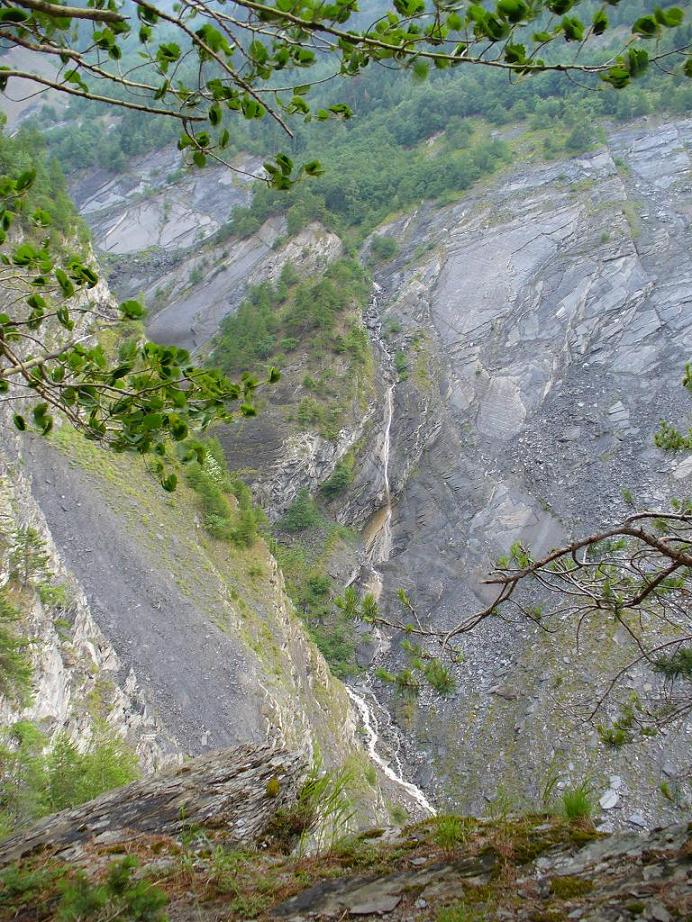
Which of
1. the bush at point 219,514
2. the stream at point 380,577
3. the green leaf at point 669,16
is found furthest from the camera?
the bush at point 219,514

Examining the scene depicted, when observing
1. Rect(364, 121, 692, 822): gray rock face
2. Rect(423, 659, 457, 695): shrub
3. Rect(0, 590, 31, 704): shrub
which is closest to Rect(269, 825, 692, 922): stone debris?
Rect(423, 659, 457, 695): shrub

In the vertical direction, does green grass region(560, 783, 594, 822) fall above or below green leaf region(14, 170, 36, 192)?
below

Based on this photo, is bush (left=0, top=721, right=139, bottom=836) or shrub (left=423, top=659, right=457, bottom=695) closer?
shrub (left=423, top=659, right=457, bottom=695)

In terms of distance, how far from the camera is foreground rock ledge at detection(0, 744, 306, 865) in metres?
4.60

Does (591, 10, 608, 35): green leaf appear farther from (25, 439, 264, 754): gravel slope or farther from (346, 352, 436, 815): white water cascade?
(346, 352, 436, 815): white water cascade

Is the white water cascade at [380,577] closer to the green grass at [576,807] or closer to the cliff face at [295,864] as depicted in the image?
the cliff face at [295,864]

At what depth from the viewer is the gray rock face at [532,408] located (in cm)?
1548

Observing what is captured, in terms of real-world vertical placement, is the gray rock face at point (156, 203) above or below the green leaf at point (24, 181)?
above

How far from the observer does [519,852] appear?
138 inches

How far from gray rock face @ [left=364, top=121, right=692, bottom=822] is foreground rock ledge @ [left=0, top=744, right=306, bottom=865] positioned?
408 inches

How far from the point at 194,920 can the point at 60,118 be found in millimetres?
78843

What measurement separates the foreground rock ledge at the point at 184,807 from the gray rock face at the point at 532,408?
34.0ft

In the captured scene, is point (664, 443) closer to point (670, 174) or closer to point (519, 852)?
point (519, 852)

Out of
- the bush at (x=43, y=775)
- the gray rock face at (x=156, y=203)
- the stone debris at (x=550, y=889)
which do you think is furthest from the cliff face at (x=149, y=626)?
the gray rock face at (x=156, y=203)
